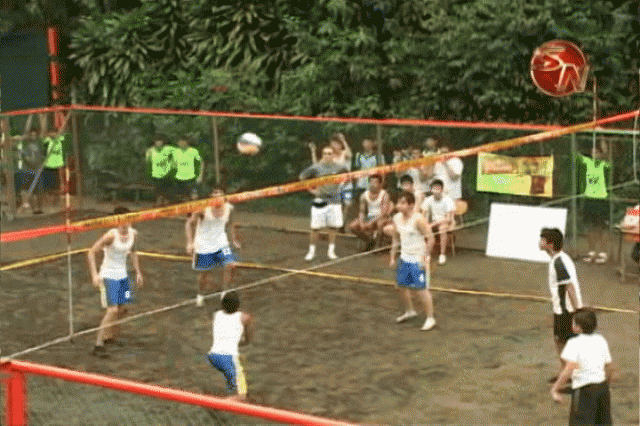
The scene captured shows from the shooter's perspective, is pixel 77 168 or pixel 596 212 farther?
pixel 77 168

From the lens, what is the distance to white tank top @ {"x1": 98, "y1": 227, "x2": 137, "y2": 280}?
12.7 metres

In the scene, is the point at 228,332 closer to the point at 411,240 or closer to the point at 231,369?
the point at 231,369

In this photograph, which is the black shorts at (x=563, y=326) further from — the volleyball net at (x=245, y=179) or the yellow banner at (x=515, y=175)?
the yellow banner at (x=515, y=175)

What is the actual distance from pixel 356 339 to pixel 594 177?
471cm

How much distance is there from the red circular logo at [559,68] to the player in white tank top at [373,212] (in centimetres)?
304

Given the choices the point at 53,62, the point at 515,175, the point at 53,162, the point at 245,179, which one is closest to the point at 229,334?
the point at 515,175

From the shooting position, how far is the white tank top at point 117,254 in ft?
41.8

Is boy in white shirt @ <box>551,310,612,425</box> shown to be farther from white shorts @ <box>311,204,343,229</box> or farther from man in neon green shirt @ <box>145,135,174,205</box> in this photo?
man in neon green shirt @ <box>145,135,174,205</box>

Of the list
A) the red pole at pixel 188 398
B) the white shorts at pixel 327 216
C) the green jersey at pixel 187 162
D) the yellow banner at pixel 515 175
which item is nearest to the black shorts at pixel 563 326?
the yellow banner at pixel 515 175

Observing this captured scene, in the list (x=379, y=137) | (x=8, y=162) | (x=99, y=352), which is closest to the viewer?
(x=99, y=352)

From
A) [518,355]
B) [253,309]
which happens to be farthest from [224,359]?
[253,309]

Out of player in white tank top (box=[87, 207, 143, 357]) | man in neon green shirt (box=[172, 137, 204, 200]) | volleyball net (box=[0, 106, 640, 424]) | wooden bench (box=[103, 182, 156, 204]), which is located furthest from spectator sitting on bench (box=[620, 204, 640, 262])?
wooden bench (box=[103, 182, 156, 204])

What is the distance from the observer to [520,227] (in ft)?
54.4

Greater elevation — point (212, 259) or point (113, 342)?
point (212, 259)
